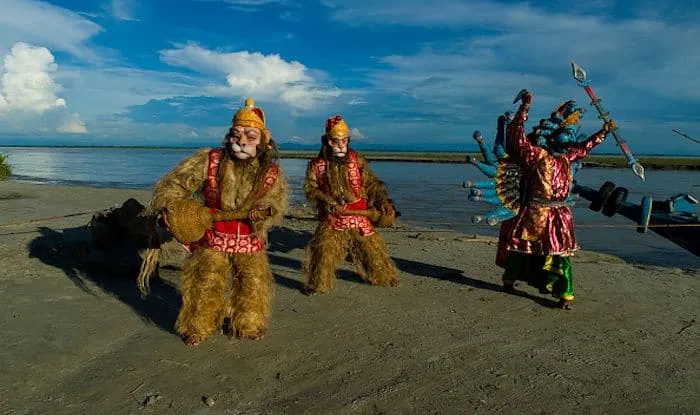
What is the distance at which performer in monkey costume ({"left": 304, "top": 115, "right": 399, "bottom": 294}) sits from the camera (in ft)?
19.4

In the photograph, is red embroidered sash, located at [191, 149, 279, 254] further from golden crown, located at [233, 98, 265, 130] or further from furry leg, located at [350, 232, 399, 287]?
furry leg, located at [350, 232, 399, 287]

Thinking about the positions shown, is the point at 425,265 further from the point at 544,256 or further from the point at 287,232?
the point at 287,232

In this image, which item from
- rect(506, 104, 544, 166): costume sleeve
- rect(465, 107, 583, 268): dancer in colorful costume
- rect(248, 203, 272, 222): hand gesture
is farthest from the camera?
rect(465, 107, 583, 268): dancer in colorful costume

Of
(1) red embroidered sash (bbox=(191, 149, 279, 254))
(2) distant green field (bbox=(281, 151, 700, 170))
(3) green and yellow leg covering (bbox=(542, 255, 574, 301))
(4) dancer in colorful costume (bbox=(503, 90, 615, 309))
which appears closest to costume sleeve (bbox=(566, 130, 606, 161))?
(4) dancer in colorful costume (bbox=(503, 90, 615, 309))

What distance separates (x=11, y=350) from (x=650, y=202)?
273 inches

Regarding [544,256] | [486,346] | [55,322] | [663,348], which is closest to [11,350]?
[55,322]

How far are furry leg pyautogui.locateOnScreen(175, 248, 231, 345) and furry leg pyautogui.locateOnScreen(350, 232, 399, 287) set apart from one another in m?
2.13

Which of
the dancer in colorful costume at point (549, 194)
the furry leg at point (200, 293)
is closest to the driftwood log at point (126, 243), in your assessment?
the furry leg at point (200, 293)

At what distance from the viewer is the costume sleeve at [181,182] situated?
13.7 ft

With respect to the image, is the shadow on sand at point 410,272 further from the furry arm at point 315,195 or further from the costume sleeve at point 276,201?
the costume sleeve at point 276,201

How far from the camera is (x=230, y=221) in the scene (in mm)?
4355

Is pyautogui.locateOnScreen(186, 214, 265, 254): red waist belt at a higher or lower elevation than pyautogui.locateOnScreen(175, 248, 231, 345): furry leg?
higher

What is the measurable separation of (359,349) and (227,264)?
1.32 metres

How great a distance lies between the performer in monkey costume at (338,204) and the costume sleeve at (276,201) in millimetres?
1461
